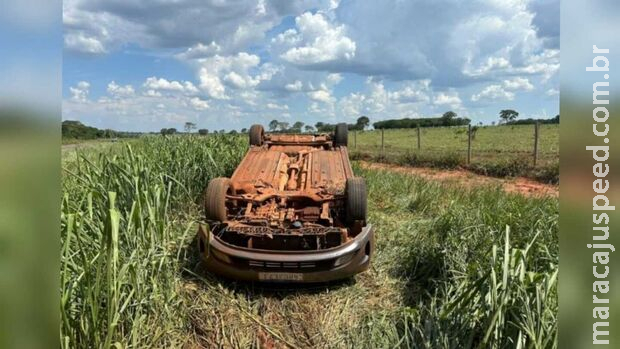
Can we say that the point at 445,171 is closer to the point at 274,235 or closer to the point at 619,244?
the point at 274,235

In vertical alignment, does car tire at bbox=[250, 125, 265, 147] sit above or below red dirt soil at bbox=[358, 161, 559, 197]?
above

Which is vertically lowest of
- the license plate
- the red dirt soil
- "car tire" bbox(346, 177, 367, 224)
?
the license plate

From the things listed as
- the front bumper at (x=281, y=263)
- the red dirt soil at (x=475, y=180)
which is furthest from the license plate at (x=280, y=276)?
the red dirt soil at (x=475, y=180)

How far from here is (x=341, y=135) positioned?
7.29 m

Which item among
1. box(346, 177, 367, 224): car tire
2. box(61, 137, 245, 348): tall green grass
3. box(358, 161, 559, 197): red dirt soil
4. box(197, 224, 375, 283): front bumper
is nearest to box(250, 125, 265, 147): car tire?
box(61, 137, 245, 348): tall green grass

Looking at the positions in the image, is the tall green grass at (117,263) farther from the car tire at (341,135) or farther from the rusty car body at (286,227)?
the car tire at (341,135)

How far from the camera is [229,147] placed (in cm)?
842

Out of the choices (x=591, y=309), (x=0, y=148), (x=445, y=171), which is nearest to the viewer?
(x=0, y=148)

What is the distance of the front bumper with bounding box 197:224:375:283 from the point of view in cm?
383

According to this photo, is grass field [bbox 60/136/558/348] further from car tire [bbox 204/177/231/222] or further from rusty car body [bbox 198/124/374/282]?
car tire [bbox 204/177/231/222]

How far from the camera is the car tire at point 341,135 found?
7262 millimetres

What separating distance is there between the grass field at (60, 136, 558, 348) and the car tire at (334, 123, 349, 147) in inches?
82.1

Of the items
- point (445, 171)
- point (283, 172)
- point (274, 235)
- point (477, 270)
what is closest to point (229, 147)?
point (283, 172)

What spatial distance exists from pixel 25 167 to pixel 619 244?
1104 mm
